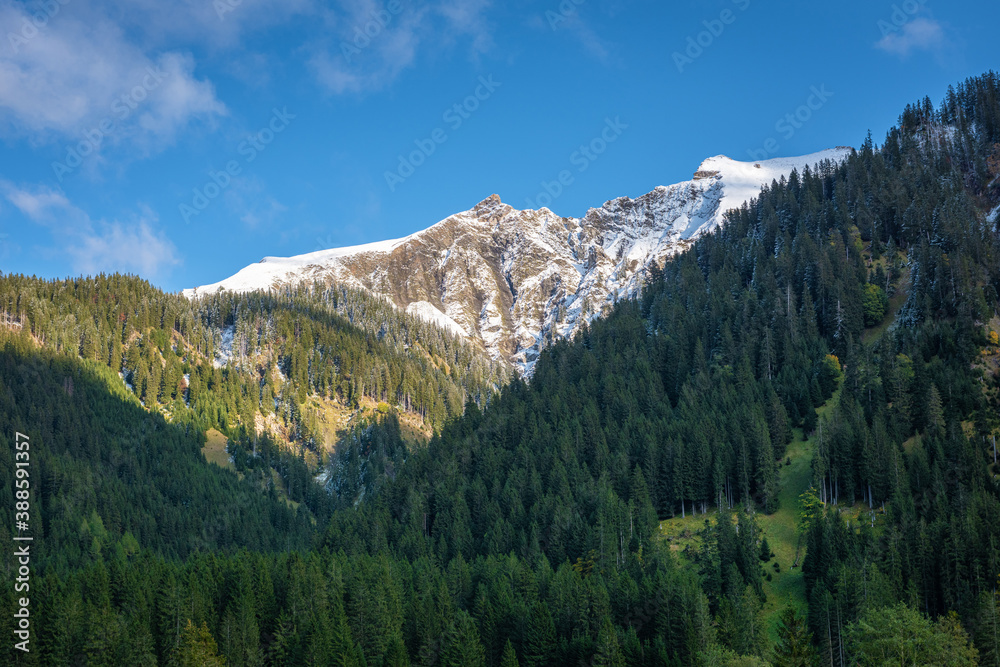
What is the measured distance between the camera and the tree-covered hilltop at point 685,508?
85.1m

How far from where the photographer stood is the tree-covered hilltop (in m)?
85.1

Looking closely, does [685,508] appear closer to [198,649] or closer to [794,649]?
[794,649]

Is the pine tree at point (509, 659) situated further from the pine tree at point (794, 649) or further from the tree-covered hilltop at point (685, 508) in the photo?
the pine tree at point (794, 649)

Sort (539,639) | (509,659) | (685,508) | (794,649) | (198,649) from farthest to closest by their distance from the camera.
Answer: (685,508), (539,639), (198,649), (509,659), (794,649)

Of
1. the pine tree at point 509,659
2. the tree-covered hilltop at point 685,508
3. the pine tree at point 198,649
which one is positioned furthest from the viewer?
the tree-covered hilltop at point 685,508

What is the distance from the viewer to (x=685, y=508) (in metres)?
133

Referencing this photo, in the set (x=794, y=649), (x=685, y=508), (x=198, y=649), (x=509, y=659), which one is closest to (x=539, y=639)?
(x=509, y=659)

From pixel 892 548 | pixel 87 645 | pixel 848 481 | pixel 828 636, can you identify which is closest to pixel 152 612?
pixel 87 645

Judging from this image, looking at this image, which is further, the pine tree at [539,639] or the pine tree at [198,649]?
the pine tree at [539,639]

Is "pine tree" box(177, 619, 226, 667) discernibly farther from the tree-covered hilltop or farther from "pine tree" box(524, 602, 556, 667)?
"pine tree" box(524, 602, 556, 667)

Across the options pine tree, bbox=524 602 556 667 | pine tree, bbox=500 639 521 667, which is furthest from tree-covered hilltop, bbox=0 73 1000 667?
pine tree, bbox=500 639 521 667

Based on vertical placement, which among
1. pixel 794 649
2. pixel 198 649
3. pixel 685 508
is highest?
pixel 685 508

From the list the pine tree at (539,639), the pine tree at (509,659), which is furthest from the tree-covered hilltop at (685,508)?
the pine tree at (509,659)

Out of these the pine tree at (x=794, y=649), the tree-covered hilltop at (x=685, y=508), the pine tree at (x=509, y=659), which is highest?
the tree-covered hilltop at (x=685, y=508)
